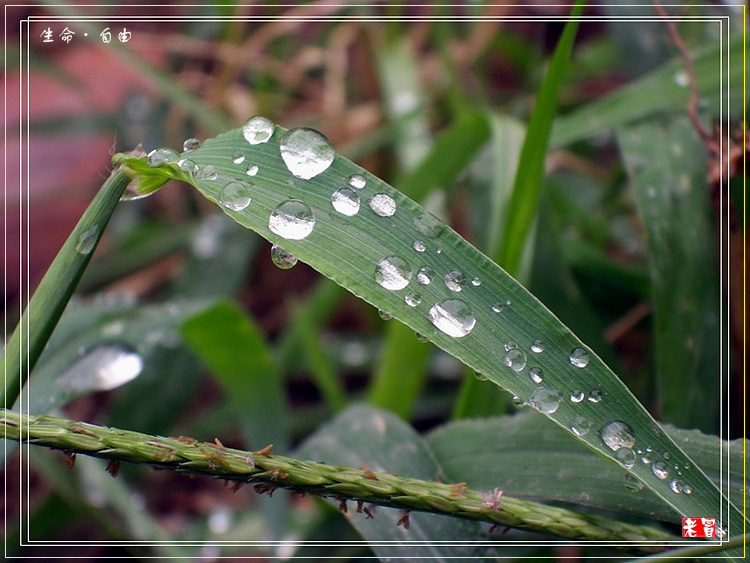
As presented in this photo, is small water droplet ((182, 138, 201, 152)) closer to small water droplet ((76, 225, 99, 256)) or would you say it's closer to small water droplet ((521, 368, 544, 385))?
small water droplet ((76, 225, 99, 256))

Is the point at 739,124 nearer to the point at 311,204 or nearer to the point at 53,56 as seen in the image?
the point at 311,204

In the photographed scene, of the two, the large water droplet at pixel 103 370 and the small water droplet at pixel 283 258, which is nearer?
the small water droplet at pixel 283 258

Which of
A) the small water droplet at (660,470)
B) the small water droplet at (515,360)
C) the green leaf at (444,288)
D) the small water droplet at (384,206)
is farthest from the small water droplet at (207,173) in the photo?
the small water droplet at (660,470)

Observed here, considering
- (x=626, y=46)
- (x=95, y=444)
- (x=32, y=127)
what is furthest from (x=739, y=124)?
(x=32, y=127)

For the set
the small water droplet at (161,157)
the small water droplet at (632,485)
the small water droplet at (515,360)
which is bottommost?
the small water droplet at (632,485)

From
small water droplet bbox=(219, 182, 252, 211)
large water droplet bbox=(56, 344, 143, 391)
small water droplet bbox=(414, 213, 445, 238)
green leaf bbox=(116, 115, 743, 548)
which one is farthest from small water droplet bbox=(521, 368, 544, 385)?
large water droplet bbox=(56, 344, 143, 391)

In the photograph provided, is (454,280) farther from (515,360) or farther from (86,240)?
(86,240)

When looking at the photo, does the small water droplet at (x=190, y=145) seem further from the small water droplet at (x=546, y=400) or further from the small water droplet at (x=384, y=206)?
the small water droplet at (x=546, y=400)
